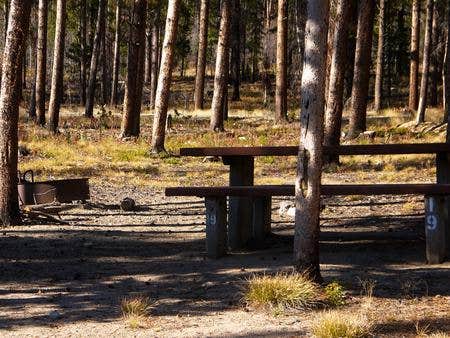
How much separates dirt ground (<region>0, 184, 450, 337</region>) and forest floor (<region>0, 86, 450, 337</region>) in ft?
0.04

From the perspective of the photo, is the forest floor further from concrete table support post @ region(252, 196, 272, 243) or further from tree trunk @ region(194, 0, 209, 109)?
tree trunk @ region(194, 0, 209, 109)

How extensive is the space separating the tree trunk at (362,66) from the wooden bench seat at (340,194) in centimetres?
1216

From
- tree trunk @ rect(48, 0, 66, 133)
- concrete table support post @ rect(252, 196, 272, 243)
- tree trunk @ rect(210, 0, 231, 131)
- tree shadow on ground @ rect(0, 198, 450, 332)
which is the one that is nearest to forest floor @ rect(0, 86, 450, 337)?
tree shadow on ground @ rect(0, 198, 450, 332)

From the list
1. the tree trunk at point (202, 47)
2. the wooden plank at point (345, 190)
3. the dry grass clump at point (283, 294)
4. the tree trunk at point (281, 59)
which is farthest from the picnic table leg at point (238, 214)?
the tree trunk at point (202, 47)

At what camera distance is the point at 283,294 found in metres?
5.65

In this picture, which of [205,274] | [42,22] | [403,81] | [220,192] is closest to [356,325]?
[205,274]

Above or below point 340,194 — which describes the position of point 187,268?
below

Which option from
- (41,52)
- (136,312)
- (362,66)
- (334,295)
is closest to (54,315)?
(136,312)

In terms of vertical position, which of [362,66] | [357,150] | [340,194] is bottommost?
[340,194]

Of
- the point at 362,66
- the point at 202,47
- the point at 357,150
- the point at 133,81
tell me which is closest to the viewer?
the point at 357,150

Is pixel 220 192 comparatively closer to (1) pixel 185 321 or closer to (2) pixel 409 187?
(2) pixel 409 187

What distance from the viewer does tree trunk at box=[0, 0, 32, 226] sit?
31.7ft

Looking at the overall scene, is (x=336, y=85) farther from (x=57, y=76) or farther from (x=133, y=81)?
(x=57, y=76)

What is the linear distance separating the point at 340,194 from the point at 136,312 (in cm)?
259
